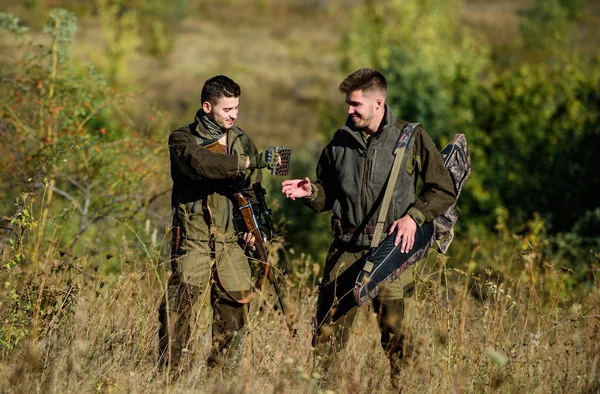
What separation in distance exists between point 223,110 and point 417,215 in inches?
51.2

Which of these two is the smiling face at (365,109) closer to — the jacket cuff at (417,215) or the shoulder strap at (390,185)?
the shoulder strap at (390,185)

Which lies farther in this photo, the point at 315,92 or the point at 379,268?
the point at 315,92

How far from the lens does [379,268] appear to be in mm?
3971

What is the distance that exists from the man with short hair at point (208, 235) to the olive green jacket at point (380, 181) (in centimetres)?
58

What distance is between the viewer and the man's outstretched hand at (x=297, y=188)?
4219 mm

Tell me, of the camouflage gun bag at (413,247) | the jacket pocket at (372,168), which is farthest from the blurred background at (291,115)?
the jacket pocket at (372,168)

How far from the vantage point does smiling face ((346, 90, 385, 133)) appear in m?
4.19

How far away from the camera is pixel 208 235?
165 inches

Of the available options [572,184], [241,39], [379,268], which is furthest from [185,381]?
[241,39]

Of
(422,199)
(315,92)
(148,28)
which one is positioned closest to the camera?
(422,199)

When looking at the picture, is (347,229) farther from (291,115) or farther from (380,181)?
(291,115)

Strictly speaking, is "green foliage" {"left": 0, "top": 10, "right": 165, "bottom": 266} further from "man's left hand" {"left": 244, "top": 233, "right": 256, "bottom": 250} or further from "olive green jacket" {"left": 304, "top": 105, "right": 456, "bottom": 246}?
"olive green jacket" {"left": 304, "top": 105, "right": 456, "bottom": 246}

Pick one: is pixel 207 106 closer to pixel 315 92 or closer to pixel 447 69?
pixel 447 69

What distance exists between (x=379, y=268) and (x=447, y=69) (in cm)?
2315
